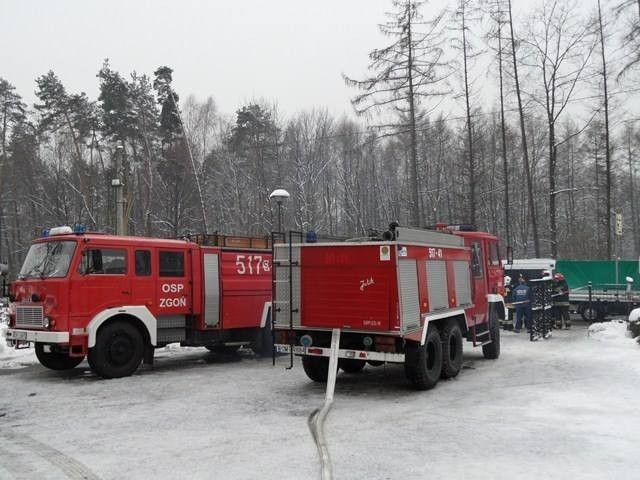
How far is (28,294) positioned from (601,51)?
85.6 feet

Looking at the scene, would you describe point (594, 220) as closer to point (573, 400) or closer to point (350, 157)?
point (350, 157)

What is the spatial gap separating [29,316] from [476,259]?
353 inches

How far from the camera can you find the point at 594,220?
158ft

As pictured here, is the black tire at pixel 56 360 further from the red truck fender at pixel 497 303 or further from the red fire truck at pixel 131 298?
the red truck fender at pixel 497 303

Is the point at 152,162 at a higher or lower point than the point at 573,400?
higher

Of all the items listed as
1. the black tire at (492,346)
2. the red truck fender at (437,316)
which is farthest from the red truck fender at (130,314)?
the black tire at (492,346)

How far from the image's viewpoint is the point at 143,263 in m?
11.6

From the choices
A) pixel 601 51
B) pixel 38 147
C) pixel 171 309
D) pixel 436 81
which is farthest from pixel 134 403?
pixel 38 147

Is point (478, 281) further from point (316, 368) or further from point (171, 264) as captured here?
point (171, 264)

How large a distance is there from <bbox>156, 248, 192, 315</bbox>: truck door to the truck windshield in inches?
72.0

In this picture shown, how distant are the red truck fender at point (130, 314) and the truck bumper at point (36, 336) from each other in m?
0.43

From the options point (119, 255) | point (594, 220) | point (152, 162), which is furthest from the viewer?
A: point (594, 220)

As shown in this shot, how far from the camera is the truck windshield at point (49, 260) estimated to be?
10.6 metres

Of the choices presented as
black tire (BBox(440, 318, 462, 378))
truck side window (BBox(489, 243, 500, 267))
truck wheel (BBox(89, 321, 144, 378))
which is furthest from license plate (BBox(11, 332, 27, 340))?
truck side window (BBox(489, 243, 500, 267))
